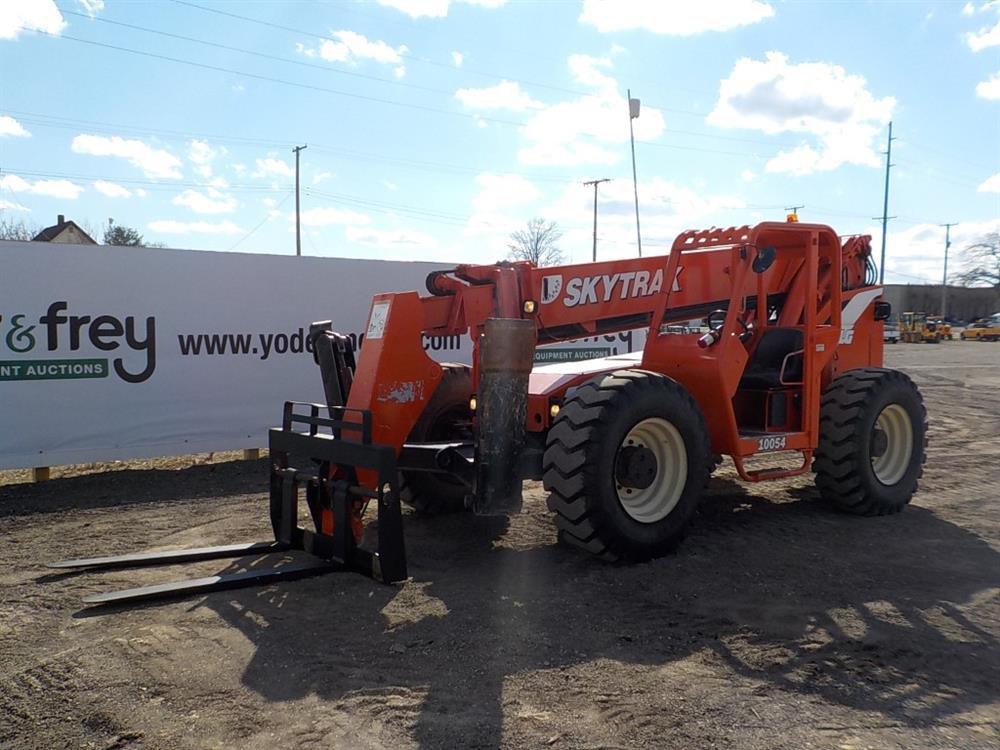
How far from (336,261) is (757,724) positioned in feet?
27.3

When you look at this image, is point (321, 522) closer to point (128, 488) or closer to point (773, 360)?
point (128, 488)

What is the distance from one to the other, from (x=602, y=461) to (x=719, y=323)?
7.65 feet

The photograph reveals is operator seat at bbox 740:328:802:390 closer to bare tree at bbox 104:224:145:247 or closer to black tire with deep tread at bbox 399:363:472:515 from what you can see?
black tire with deep tread at bbox 399:363:472:515

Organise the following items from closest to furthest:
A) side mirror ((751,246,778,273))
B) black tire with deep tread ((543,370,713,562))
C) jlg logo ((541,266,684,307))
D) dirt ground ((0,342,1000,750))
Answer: dirt ground ((0,342,1000,750))
black tire with deep tread ((543,370,713,562))
jlg logo ((541,266,684,307))
side mirror ((751,246,778,273))

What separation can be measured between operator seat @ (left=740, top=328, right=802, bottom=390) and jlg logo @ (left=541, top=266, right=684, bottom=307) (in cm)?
107

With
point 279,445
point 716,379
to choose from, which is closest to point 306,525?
point 279,445

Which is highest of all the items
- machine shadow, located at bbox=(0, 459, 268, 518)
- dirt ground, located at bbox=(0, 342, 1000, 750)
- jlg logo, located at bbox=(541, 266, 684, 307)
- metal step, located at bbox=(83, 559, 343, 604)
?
jlg logo, located at bbox=(541, 266, 684, 307)

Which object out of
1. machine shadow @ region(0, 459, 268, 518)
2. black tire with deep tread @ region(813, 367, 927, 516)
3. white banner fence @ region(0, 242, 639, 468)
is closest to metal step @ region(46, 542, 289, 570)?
machine shadow @ region(0, 459, 268, 518)

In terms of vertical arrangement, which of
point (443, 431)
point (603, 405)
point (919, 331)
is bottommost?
point (443, 431)

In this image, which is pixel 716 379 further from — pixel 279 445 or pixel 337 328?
pixel 337 328

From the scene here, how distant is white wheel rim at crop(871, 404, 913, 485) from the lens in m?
7.73

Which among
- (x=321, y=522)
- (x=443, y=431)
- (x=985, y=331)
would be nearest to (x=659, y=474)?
(x=443, y=431)

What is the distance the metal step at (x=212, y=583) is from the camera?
4965 millimetres

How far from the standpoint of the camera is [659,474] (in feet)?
19.9
